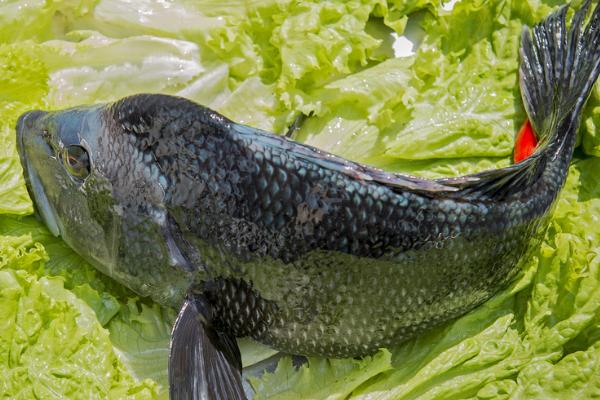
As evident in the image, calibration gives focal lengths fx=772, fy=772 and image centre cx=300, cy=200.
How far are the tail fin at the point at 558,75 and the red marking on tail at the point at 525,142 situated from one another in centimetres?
4

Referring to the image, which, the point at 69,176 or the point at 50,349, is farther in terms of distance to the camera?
the point at 69,176

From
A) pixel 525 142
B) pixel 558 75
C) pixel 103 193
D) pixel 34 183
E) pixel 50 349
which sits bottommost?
pixel 50 349

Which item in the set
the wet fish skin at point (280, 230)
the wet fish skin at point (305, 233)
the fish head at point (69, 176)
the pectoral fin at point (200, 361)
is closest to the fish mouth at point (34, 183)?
the fish head at point (69, 176)

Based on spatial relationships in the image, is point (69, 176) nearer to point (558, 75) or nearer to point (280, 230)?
point (280, 230)

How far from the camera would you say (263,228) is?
8.29 feet

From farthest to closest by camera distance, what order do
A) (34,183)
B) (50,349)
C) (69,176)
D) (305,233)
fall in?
(34,183) < (69,176) < (50,349) < (305,233)

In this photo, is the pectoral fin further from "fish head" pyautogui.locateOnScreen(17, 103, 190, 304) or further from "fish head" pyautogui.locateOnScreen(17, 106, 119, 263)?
"fish head" pyautogui.locateOnScreen(17, 106, 119, 263)

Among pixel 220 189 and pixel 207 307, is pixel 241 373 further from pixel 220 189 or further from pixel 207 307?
pixel 220 189

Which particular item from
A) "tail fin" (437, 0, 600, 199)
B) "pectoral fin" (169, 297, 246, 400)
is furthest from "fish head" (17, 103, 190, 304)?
"tail fin" (437, 0, 600, 199)

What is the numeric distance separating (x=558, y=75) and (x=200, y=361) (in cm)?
186

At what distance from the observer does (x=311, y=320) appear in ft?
8.87

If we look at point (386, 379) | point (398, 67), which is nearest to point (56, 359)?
point (386, 379)

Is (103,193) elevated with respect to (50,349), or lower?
elevated

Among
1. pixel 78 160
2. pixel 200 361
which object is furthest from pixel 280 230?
pixel 78 160
